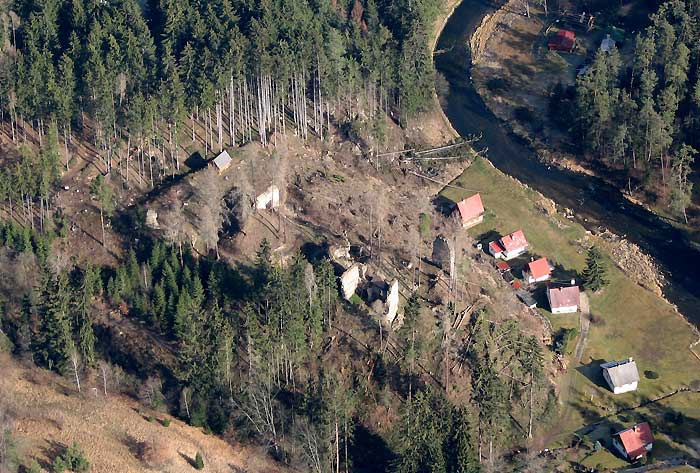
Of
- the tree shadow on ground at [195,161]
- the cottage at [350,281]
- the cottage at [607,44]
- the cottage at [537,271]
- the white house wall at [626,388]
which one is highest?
the cottage at [607,44]

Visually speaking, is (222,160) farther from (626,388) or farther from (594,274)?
(626,388)

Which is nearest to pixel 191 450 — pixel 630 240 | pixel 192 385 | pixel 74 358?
pixel 192 385

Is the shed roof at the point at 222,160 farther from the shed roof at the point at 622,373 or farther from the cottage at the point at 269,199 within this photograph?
the shed roof at the point at 622,373

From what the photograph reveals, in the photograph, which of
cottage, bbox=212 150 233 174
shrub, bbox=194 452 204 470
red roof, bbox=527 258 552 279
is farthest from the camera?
cottage, bbox=212 150 233 174

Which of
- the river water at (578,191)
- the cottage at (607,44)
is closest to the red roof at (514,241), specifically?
the river water at (578,191)

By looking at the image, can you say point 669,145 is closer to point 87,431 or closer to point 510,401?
point 510,401

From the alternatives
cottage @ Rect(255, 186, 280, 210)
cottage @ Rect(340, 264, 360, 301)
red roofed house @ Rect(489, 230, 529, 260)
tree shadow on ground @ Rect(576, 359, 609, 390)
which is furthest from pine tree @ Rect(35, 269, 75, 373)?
tree shadow on ground @ Rect(576, 359, 609, 390)

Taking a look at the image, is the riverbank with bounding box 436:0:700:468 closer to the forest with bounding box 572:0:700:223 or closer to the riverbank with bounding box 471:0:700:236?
the riverbank with bounding box 471:0:700:236
